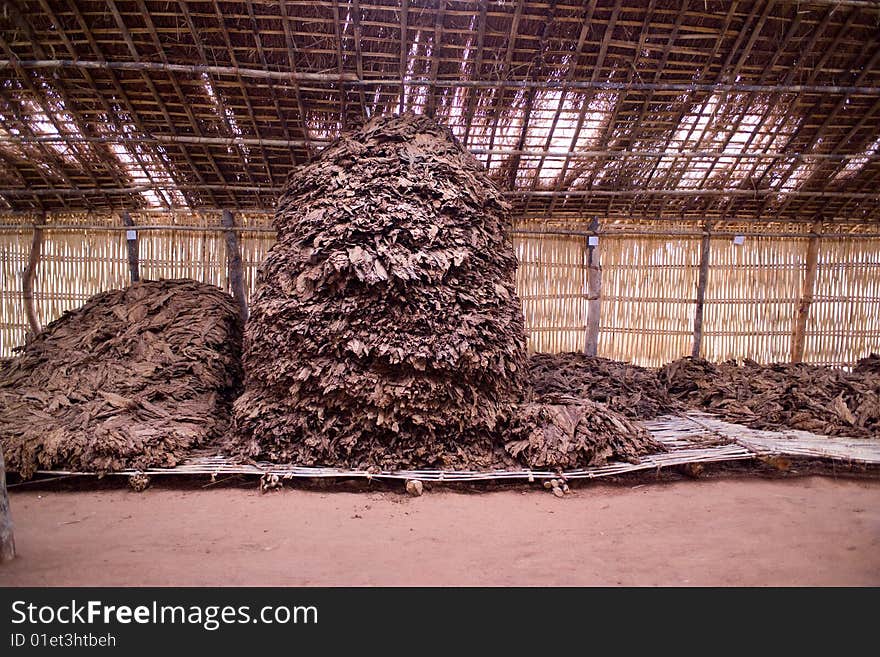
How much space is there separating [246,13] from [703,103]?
19.5 ft

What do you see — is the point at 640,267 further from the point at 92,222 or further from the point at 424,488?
the point at 92,222

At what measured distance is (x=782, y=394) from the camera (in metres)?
6.43

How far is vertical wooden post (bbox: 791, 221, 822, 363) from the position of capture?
8680 millimetres

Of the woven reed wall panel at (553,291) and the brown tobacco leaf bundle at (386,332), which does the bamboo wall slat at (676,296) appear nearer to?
the woven reed wall panel at (553,291)

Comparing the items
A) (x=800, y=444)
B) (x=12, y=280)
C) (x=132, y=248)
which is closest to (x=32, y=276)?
(x=12, y=280)

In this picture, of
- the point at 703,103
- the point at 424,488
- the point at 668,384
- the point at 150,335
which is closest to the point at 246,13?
the point at 150,335

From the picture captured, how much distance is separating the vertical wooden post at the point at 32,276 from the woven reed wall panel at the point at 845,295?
13.0 meters

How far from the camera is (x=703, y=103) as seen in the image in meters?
6.86

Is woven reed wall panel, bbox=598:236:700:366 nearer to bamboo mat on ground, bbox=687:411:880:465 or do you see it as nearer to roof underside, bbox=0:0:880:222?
roof underside, bbox=0:0:880:222

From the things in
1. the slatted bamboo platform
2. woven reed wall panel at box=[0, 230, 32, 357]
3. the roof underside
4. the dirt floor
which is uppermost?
the roof underside

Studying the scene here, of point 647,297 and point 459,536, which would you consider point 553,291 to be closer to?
point 647,297

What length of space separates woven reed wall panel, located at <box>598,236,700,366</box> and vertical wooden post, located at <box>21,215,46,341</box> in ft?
30.3

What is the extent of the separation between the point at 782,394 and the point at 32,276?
36.9ft

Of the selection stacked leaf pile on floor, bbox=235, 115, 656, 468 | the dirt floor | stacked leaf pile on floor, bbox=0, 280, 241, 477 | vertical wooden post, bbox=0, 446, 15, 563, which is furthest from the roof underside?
vertical wooden post, bbox=0, 446, 15, 563
